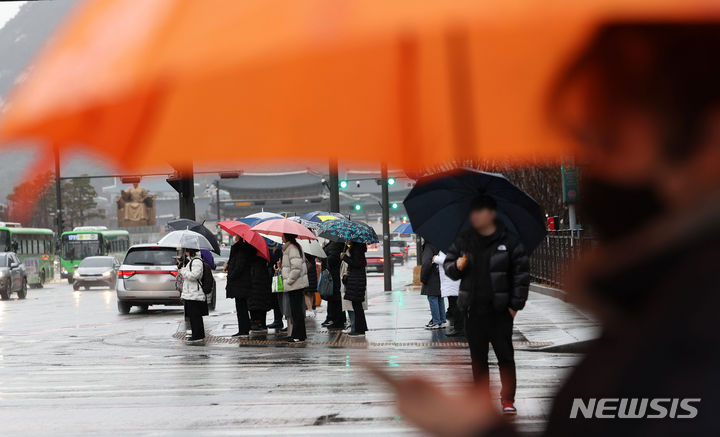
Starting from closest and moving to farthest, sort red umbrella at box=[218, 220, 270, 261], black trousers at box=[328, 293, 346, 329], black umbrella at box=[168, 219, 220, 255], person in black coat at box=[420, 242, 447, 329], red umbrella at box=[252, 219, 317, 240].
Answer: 1. red umbrella at box=[252, 219, 317, 240]
2. red umbrella at box=[218, 220, 270, 261]
3. person in black coat at box=[420, 242, 447, 329]
4. black umbrella at box=[168, 219, 220, 255]
5. black trousers at box=[328, 293, 346, 329]

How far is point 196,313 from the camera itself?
16.2 m

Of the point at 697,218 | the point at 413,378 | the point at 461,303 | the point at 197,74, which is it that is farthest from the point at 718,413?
the point at 461,303

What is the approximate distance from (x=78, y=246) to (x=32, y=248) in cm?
670

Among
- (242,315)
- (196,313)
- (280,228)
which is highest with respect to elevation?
(280,228)

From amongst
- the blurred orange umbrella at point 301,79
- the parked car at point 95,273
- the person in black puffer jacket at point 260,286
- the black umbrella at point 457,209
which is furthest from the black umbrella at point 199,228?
the parked car at point 95,273

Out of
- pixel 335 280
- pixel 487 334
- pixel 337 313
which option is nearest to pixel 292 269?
pixel 335 280

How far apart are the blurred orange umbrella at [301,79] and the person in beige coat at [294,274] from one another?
12989 millimetres

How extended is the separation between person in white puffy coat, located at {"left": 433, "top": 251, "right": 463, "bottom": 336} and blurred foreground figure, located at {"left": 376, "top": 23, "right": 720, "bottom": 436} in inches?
533

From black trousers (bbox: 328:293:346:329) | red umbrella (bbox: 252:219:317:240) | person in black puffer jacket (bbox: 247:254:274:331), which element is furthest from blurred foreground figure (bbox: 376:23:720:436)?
black trousers (bbox: 328:293:346:329)

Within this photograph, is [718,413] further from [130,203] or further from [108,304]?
[130,203]

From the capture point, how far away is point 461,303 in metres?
8.06

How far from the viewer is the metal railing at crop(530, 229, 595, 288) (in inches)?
969

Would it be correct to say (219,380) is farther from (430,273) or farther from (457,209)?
(430,273)

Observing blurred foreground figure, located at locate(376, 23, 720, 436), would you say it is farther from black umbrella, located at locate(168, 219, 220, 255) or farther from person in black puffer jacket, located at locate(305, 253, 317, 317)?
person in black puffer jacket, located at locate(305, 253, 317, 317)
